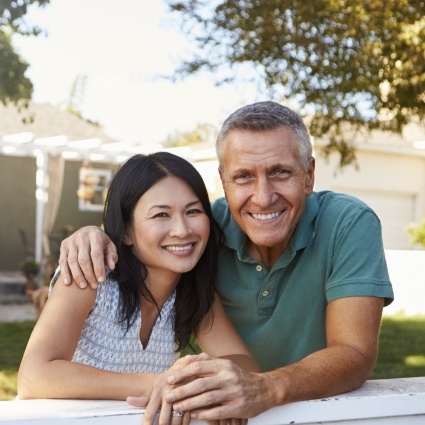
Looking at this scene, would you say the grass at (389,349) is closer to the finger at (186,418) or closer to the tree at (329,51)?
the tree at (329,51)

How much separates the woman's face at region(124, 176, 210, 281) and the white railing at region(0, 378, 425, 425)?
0.71 meters

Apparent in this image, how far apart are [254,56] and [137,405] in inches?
264

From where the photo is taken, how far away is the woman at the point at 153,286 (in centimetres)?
246

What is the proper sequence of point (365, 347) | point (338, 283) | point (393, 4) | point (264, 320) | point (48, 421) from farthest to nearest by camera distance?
point (393, 4), point (264, 320), point (338, 283), point (365, 347), point (48, 421)

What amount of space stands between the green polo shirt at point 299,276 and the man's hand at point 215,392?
70 centimetres

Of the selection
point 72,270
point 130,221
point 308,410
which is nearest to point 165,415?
point 308,410

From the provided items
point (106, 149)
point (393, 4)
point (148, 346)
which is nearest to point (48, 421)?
point (148, 346)

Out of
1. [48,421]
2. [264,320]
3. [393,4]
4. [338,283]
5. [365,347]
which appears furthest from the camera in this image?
[393,4]

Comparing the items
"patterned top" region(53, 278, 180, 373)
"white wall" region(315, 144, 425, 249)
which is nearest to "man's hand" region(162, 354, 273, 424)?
"patterned top" region(53, 278, 180, 373)

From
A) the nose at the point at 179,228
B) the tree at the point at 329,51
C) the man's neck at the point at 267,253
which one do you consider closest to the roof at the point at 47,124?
the tree at the point at 329,51

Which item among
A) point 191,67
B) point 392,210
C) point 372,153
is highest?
point 191,67

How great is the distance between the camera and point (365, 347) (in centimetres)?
226

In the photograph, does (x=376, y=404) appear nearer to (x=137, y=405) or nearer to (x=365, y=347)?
(x=365, y=347)

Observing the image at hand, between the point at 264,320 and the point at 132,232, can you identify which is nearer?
the point at 132,232
